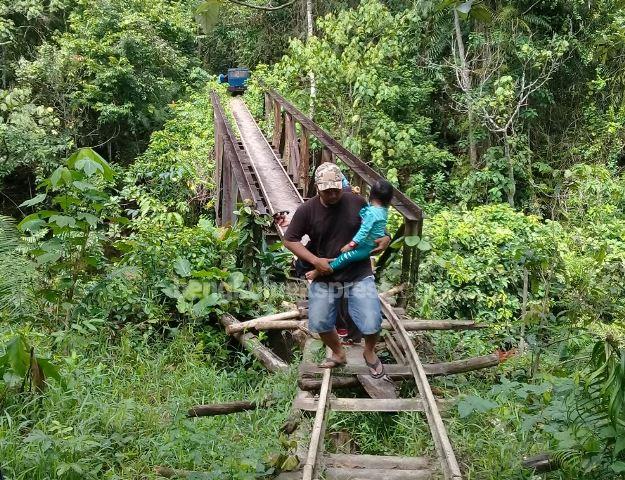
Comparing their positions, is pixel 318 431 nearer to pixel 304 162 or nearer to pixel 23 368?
pixel 23 368

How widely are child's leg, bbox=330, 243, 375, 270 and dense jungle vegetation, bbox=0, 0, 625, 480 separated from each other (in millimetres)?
978

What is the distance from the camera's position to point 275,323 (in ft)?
16.7

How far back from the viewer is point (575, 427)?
296 cm

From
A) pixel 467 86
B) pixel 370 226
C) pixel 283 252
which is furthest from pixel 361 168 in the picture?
pixel 467 86

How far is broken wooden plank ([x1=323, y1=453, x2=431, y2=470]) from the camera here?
10.5 feet

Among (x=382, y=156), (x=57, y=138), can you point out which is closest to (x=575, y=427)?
(x=382, y=156)

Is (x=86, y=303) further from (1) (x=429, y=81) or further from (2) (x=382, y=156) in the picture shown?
(1) (x=429, y=81)

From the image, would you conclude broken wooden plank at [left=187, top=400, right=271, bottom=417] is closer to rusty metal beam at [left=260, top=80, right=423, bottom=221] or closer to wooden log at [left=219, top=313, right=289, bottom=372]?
wooden log at [left=219, top=313, right=289, bottom=372]

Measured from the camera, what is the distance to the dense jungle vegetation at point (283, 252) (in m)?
3.46

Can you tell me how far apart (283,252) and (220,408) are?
8.89 feet

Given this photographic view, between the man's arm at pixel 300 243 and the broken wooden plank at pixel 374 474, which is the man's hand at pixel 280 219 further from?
the broken wooden plank at pixel 374 474

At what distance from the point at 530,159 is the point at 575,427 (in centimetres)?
1154

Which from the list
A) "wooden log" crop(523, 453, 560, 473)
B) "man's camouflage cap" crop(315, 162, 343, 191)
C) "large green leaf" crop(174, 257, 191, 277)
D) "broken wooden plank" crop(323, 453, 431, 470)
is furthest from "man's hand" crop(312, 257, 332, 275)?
"large green leaf" crop(174, 257, 191, 277)

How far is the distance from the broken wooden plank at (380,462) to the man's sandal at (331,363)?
96 cm
